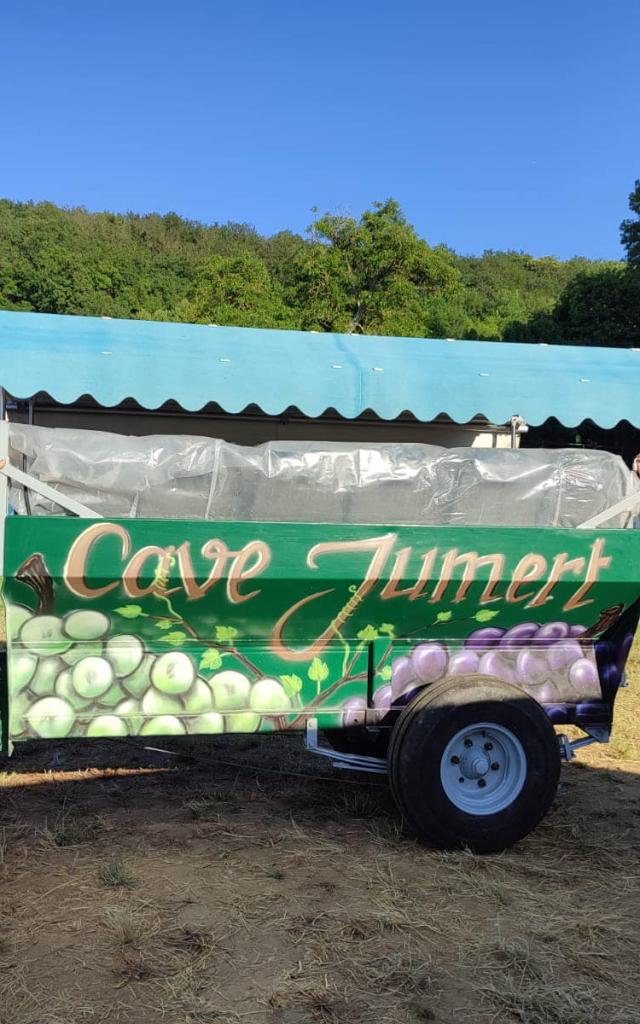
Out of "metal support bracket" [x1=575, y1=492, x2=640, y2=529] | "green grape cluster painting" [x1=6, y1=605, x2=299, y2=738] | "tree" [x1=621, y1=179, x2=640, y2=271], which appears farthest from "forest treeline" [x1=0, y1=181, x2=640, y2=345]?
"green grape cluster painting" [x1=6, y1=605, x2=299, y2=738]

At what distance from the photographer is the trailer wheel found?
3467 millimetres

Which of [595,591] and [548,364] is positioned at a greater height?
[548,364]

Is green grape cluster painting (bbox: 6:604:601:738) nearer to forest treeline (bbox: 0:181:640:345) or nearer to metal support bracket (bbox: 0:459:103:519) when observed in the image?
metal support bracket (bbox: 0:459:103:519)

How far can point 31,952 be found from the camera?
2.80 m

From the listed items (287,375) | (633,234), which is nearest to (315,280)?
Answer: (633,234)

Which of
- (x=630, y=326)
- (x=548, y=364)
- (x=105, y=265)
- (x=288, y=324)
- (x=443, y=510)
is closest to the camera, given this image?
(x=443, y=510)

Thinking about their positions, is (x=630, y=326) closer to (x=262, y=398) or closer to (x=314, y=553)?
(x=262, y=398)

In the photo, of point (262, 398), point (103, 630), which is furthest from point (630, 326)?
point (103, 630)

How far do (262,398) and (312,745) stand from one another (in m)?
5.17

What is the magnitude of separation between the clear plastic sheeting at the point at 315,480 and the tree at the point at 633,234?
69.1 feet

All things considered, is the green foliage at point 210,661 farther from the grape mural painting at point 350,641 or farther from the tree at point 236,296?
the tree at point 236,296

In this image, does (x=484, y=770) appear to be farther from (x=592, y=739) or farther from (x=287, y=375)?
(x=287, y=375)

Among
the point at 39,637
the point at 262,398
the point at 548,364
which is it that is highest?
the point at 548,364

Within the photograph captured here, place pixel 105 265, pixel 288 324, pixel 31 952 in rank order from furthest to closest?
pixel 105 265 < pixel 288 324 < pixel 31 952
